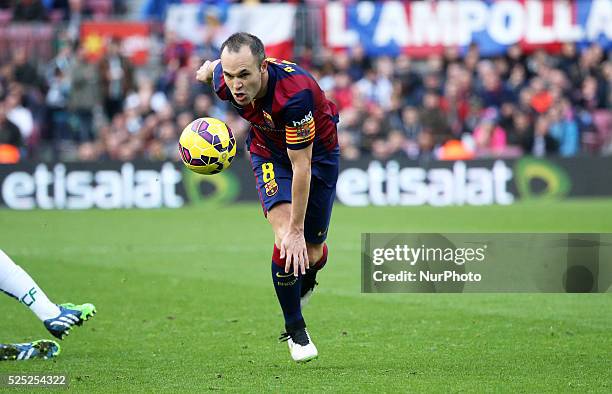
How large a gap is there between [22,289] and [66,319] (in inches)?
14.6

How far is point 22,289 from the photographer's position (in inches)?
302

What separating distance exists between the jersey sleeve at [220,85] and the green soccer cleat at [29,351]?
2.15 metres


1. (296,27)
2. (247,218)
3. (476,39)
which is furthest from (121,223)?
(476,39)

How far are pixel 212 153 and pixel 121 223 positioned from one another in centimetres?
1049

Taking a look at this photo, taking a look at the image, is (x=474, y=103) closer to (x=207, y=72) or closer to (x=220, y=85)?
(x=207, y=72)

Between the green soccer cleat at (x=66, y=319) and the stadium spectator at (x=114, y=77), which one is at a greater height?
the stadium spectator at (x=114, y=77)

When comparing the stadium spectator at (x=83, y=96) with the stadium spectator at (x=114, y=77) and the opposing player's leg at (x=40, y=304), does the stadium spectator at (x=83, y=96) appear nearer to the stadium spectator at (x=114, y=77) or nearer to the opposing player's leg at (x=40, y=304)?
the stadium spectator at (x=114, y=77)

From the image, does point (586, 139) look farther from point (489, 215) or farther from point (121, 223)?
point (121, 223)

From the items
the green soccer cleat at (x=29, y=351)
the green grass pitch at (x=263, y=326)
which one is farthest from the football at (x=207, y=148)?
the green soccer cleat at (x=29, y=351)

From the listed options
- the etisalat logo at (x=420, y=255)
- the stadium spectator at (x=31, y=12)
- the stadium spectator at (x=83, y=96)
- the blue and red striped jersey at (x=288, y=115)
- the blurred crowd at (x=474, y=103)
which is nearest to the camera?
the blue and red striped jersey at (x=288, y=115)

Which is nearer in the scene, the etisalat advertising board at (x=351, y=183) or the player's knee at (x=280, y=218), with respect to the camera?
the player's knee at (x=280, y=218)

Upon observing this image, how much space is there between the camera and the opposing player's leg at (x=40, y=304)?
7.64 m

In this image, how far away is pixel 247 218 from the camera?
18.5m

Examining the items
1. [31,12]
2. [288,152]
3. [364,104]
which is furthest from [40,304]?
[31,12]
